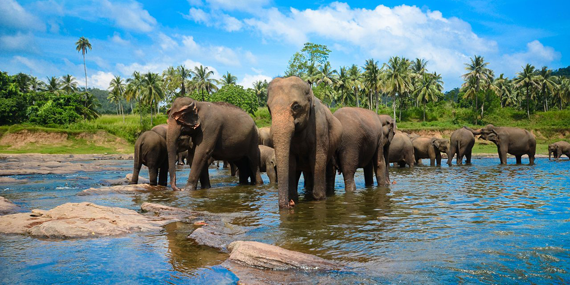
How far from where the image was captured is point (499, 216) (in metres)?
7.46

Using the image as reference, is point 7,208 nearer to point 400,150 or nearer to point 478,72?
point 400,150

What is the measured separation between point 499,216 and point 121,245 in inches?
237

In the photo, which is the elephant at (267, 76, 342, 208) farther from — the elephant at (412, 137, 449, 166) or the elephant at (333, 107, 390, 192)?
the elephant at (412, 137, 449, 166)

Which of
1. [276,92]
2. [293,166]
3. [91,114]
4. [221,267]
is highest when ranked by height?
[91,114]

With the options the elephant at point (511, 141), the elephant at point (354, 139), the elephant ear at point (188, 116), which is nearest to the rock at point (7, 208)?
the elephant ear at point (188, 116)

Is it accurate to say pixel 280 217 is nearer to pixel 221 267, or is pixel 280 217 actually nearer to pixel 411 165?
pixel 221 267

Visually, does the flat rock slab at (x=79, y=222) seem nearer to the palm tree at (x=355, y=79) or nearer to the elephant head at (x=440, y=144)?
the elephant head at (x=440, y=144)

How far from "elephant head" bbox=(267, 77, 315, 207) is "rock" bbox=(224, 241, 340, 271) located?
280 centimetres

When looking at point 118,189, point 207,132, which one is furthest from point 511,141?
point 118,189

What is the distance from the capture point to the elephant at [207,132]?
39.7 ft

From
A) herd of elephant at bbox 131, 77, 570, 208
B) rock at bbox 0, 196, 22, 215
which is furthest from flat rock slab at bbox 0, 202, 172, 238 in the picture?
herd of elephant at bbox 131, 77, 570, 208

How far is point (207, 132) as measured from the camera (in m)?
12.3

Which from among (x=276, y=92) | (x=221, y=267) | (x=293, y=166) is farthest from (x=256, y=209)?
(x=221, y=267)

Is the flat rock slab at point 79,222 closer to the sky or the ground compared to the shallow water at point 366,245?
closer to the sky
